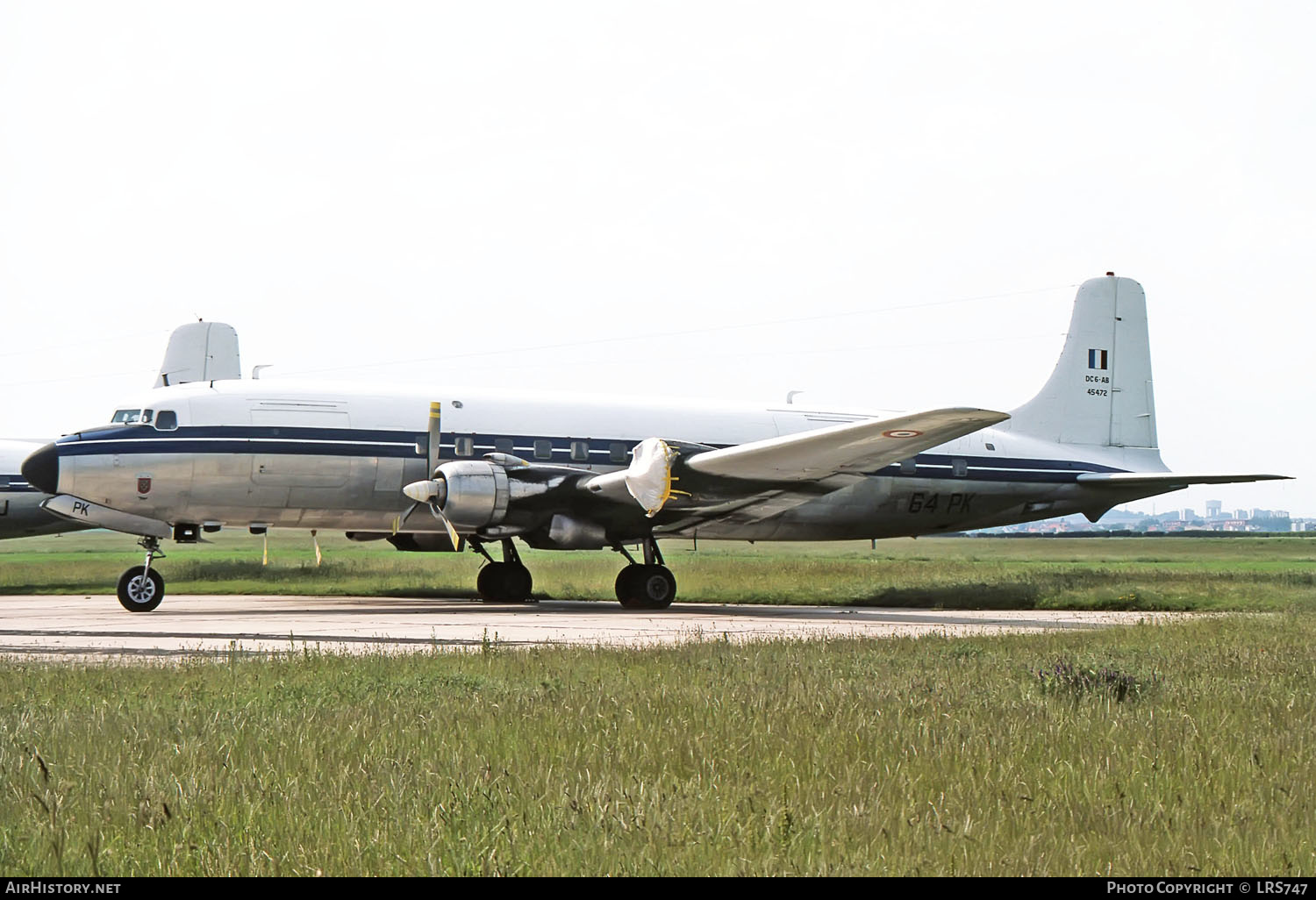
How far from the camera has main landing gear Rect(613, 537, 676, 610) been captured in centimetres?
2423

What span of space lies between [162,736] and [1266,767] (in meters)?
6.31

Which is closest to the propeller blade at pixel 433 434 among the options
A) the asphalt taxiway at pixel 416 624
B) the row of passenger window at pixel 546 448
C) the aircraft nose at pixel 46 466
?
the row of passenger window at pixel 546 448

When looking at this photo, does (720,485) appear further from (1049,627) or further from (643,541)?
(1049,627)

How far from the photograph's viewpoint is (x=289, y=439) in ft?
73.8

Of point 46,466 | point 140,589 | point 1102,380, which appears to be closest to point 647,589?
point 140,589

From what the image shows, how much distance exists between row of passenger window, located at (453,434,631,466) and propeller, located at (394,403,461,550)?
0.53 metres

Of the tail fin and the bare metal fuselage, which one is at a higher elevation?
the tail fin

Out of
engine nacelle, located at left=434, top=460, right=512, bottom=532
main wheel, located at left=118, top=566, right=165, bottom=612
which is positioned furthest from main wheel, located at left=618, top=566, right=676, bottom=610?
main wheel, located at left=118, top=566, right=165, bottom=612

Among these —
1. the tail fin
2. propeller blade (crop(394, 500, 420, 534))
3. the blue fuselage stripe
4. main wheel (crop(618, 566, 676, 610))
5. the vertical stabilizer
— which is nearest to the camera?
the blue fuselage stripe

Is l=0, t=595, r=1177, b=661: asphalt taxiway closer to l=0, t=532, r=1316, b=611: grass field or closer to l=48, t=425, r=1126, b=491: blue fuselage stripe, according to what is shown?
l=0, t=532, r=1316, b=611: grass field

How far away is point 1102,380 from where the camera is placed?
2889cm

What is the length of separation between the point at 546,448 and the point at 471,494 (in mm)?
2455

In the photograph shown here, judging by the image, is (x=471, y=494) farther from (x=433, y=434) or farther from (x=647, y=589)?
(x=647, y=589)
